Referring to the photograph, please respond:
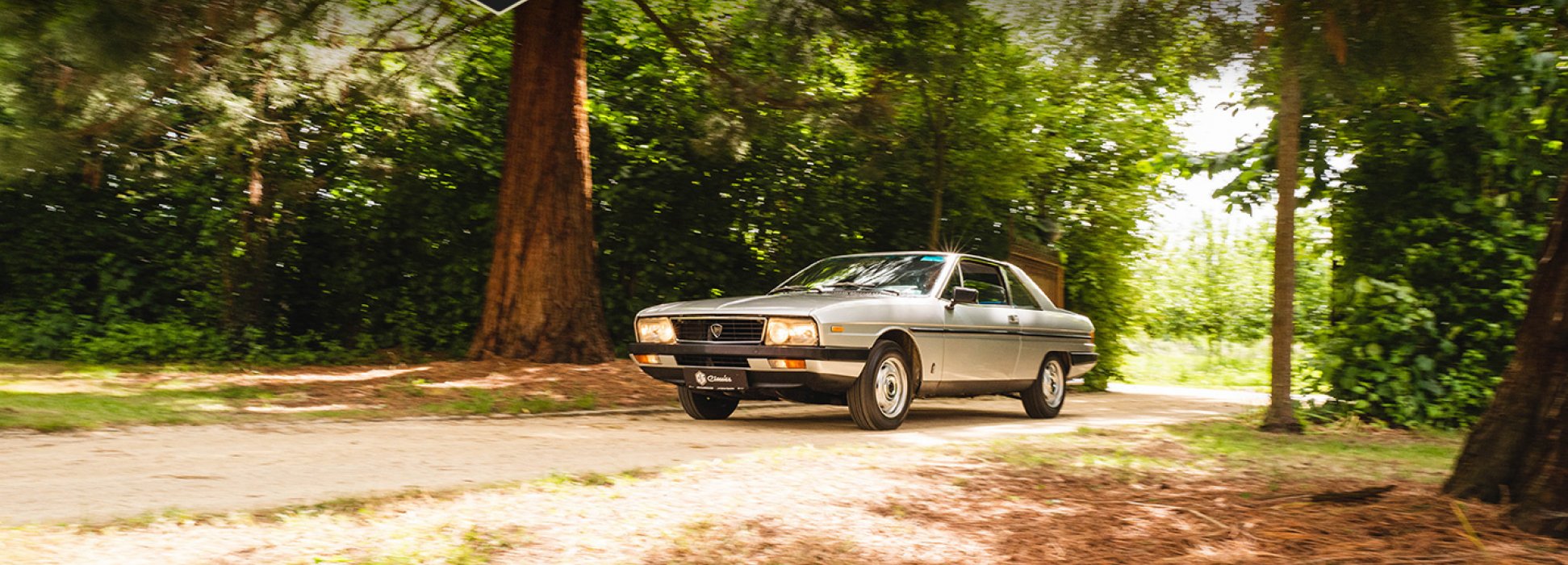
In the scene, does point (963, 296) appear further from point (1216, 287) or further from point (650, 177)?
point (1216, 287)

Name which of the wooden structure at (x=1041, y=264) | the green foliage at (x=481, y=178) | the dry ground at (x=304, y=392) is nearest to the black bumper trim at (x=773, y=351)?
the dry ground at (x=304, y=392)

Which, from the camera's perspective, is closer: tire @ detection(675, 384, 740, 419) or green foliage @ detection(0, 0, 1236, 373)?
tire @ detection(675, 384, 740, 419)

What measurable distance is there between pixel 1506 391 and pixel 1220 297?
86.3ft

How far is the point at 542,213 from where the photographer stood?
13156 mm

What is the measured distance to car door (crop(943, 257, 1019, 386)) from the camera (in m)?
10.4

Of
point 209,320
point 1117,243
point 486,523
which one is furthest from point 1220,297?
point 486,523

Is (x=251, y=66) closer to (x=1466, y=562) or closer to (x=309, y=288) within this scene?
(x=309, y=288)

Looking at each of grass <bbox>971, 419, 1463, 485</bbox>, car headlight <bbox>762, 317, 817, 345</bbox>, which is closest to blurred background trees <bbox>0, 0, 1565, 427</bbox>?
grass <bbox>971, 419, 1463, 485</bbox>

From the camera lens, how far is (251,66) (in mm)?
13648

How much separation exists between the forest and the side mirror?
80.3 inches

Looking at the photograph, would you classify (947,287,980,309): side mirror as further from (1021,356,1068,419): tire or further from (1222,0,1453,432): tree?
(1222,0,1453,432): tree

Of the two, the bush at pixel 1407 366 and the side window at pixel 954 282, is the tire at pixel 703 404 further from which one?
the bush at pixel 1407 366

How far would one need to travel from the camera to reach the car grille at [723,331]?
9.33 metres

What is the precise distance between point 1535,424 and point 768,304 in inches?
219
